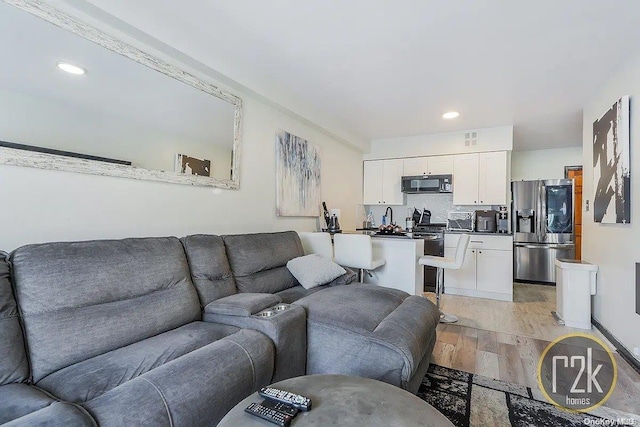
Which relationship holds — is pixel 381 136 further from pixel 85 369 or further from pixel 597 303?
pixel 85 369

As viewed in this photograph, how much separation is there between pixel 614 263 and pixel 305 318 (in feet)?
9.27

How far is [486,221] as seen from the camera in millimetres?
4699

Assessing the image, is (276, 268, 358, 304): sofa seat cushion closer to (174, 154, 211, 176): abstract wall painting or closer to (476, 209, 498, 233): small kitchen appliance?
(174, 154, 211, 176): abstract wall painting

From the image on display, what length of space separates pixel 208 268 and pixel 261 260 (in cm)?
52

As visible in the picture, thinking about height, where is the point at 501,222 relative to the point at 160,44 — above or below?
below

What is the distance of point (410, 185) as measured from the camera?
513 cm

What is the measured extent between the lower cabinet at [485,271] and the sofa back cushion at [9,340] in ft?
14.2

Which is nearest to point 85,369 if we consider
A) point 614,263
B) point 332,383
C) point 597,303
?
point 332,383

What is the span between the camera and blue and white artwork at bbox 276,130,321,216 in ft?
11.4

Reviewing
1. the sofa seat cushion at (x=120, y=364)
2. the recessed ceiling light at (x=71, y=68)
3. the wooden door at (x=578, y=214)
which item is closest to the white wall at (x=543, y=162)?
the wooden door at (x=578, y=214)

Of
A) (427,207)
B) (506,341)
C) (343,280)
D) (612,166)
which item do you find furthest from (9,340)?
(427,207)

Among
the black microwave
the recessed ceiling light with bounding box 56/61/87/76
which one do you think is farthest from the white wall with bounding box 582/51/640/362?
the recessed ceiling light with bounding box 56/61/87/76

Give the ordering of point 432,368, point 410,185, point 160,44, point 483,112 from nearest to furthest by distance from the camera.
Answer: point 160,44 → point 432,368 → point 483,112 → point 410,185

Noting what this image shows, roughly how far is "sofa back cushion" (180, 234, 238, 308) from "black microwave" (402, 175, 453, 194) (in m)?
3.66
